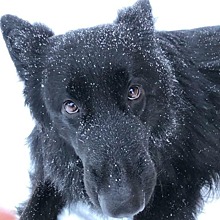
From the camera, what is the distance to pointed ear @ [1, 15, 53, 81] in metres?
3.35

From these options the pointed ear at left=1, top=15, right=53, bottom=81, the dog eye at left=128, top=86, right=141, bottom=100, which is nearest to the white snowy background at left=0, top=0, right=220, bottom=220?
the pointed ear at left=1, top=15, right=53, bottom=81

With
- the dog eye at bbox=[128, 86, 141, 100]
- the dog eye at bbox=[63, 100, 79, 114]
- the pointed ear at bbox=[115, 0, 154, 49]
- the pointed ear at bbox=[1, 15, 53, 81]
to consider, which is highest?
the pointed ear at bbox=[115, 0, 154, 49]

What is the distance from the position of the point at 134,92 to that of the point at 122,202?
70cm

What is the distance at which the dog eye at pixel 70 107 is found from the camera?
10.3 ft

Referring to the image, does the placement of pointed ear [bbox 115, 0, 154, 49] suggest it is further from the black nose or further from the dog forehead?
the black nose

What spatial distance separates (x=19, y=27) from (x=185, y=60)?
129 cm

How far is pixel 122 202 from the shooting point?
2.84 metres

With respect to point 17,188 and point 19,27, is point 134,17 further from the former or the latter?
point 17,188

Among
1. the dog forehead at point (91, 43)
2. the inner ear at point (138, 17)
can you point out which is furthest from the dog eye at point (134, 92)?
the inner ear at point (138, 17)

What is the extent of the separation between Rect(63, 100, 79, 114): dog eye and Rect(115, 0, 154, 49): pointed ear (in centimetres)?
53

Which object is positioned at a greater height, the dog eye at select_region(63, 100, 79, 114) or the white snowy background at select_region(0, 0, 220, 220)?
the dog eye at select_region(63, 100, 79, 114)

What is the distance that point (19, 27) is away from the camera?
3.38m

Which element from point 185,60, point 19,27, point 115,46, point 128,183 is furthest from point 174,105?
point 19,27

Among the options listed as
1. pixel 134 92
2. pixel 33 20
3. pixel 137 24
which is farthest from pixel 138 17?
pixel 33 20
